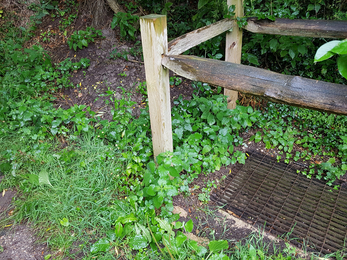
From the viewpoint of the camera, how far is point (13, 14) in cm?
536

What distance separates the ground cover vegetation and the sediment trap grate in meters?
0.15

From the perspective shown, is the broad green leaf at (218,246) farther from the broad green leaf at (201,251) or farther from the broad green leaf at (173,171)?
the broad green leaf at (173,171)

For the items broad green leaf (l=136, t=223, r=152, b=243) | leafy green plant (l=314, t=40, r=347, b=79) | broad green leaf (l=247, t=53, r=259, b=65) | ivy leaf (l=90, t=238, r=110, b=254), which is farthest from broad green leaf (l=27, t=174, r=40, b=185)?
broad green leaf (l=247, t=53, r=259, b=65)

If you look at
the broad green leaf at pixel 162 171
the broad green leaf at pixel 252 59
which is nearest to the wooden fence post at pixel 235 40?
the broad green leaf at pixel 252 59

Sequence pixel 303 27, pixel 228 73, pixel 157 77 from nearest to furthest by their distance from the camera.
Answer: pixel 228 73, pixel 157 77, pixel 303 27

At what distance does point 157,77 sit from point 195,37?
669 millimetres

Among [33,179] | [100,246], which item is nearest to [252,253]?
[100,246]

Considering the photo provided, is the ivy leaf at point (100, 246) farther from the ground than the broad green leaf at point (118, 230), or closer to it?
closer to it

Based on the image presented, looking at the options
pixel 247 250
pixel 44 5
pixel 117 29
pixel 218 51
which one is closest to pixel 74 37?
pixel 117 29

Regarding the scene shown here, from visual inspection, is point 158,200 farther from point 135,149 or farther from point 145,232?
point 135,149

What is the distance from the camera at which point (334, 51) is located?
0.98m

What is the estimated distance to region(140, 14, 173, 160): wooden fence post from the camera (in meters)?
1.96

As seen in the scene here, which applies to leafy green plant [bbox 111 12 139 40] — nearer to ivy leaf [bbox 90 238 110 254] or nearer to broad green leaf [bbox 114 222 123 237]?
broad green leaf [bbox 114 222 123 237]

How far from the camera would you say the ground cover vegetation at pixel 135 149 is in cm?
206
